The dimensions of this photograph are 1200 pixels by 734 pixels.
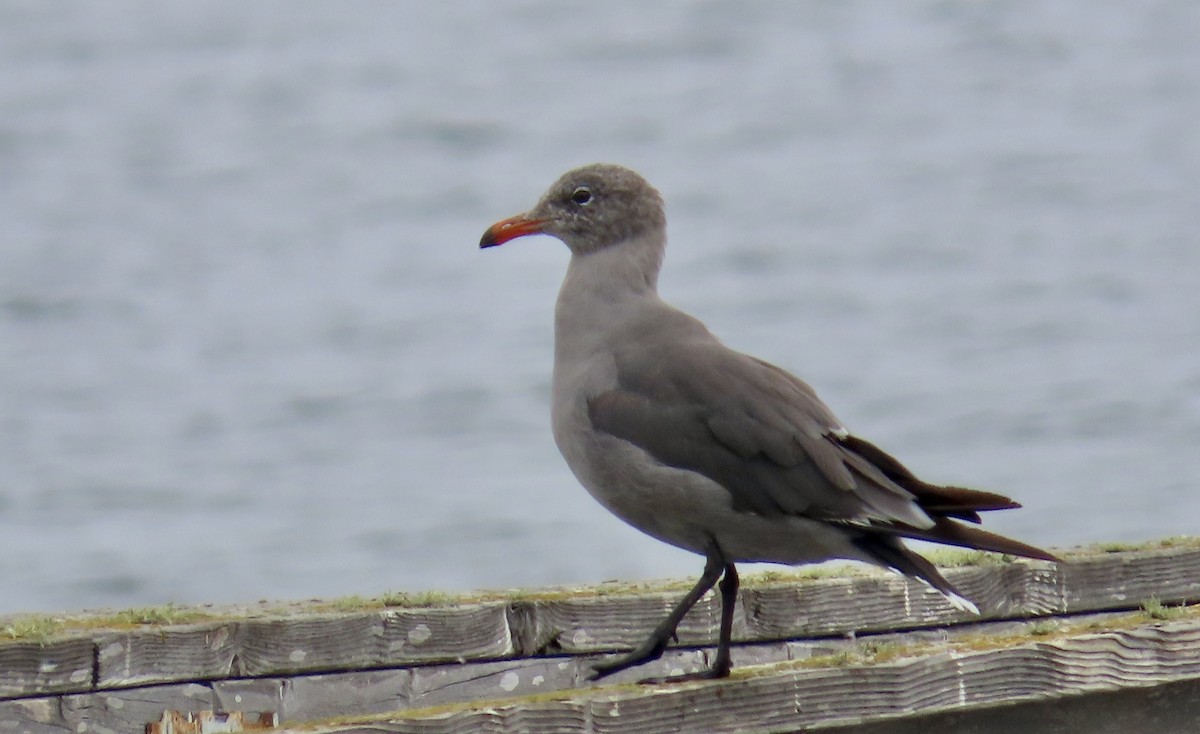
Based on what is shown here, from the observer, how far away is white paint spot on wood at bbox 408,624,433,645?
3.95 meters

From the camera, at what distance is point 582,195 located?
14.3 ft

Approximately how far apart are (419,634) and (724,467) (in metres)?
0.76

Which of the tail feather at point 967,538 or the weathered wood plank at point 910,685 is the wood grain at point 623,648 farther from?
the tail feather at point 967,538

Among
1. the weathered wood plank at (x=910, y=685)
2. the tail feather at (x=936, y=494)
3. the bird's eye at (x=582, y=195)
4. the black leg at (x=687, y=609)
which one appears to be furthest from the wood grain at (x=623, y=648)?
the bird's eye at (x=582, y=195)

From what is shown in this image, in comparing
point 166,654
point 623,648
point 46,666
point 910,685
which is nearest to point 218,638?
point 166,654

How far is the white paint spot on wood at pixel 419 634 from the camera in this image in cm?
395

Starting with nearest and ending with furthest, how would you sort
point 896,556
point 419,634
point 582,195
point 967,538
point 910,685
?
point 910,685 < point 967,538 < point 896,556 < point 419,634 < point 582,195

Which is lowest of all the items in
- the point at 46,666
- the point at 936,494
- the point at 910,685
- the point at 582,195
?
the point at 910,685

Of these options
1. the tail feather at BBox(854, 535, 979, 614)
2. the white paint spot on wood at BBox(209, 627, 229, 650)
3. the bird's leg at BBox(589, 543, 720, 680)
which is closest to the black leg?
the bird's leg at BBox(589, 543, 720, 680)

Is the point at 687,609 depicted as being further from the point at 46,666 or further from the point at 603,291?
the point at 46,666

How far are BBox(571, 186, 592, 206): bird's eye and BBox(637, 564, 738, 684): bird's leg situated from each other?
985 mm

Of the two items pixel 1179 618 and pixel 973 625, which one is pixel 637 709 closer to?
pixel 1179 618

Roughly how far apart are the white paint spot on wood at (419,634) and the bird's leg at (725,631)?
0.49m

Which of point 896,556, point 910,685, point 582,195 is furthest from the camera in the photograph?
point 582,195
